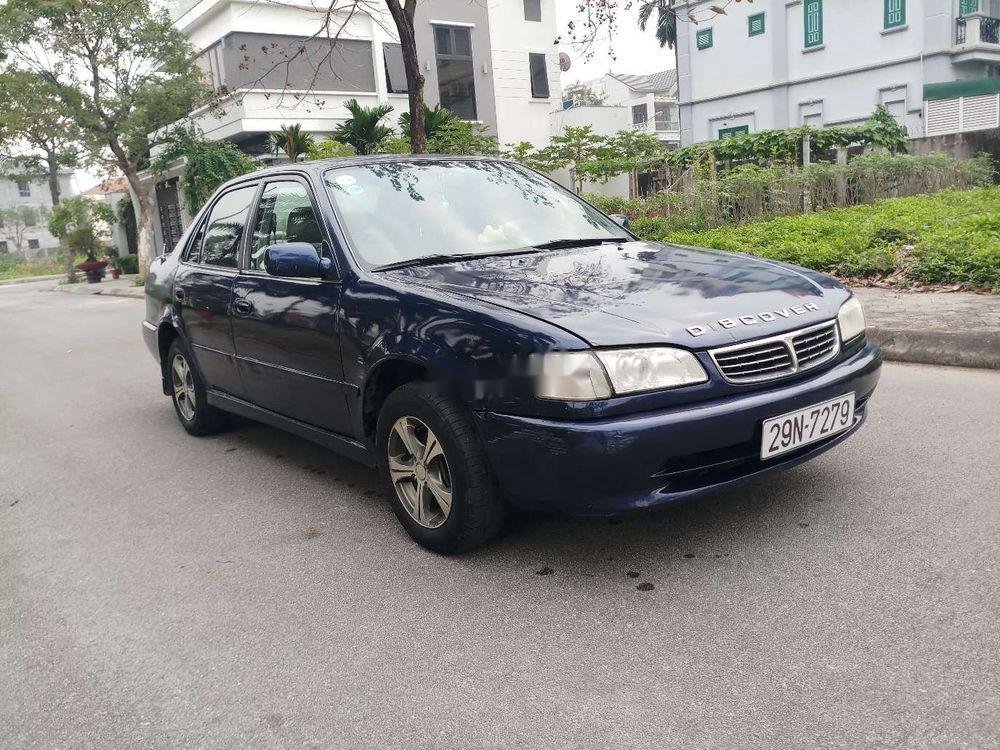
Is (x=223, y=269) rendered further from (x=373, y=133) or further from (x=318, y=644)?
(x=373, y=133)

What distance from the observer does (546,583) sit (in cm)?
316

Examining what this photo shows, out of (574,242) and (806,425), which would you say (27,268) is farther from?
(806,425)

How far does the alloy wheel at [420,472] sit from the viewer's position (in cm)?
339

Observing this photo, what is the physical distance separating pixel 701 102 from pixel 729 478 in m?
31.3

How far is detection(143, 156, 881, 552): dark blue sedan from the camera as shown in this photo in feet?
9.54

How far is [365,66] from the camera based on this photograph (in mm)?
27016

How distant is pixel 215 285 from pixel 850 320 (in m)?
3.30

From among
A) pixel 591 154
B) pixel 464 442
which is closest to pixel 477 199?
pixel 464 442

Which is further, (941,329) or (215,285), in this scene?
(941,329)

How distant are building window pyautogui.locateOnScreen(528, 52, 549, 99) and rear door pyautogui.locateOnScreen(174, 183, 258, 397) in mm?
27806

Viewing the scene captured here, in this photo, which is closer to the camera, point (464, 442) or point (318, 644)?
point (318, 644)

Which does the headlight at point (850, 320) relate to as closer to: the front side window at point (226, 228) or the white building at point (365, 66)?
the front side window at point (226, 228)

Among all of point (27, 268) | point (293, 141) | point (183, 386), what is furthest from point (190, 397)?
point (27, 268)

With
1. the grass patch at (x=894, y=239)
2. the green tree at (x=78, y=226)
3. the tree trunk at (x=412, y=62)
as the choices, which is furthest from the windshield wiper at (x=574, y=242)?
the green tree at (x=78, y=226)
